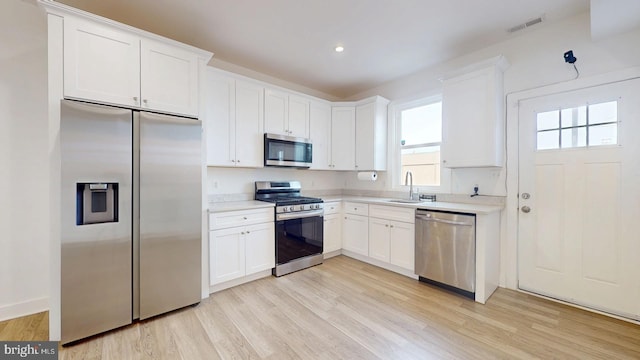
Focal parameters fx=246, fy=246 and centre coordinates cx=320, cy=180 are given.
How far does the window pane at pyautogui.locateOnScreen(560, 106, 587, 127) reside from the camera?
2.38 metres

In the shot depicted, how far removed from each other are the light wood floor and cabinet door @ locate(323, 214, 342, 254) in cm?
100

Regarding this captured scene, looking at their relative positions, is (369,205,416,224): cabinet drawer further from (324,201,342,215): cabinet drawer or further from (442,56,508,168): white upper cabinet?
(442,56,508,168): white upper cabinet

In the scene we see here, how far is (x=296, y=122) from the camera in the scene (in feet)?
12.1

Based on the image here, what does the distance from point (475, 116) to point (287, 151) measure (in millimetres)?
2384

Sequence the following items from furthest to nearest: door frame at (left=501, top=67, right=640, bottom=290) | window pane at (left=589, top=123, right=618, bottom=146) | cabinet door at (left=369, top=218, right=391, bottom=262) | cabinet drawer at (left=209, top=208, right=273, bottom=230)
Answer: cabinet door at (left=369, top=218, right=391, bottom=262) < door frame at (left=501, top=67, right=640, bottom=290) < cabinet drawer at (left=209, top=208, right=273, bottom=230) < window pane at (left=589, top=123, right=618, bottom=146)

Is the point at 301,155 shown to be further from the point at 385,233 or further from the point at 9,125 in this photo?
the point at 9,125

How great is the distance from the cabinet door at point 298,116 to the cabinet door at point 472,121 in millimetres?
1905

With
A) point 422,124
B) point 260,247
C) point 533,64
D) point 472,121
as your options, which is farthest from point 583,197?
point 260,247

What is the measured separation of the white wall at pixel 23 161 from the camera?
218 centimetres

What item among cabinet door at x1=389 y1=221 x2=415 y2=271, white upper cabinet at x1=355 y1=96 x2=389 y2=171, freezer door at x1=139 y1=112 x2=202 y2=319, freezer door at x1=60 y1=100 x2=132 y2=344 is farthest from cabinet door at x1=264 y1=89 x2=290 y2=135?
cabinet door at x1=389 y1=221 x2=415 y2=271

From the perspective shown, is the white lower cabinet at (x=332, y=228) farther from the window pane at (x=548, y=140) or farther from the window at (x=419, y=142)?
the window pane at (x=548, y=140)

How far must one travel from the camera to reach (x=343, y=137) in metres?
4.17

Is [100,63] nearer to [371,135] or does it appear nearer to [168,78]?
[168,78]

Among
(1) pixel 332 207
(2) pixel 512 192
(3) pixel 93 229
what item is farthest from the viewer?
(1) pixel 332 207
